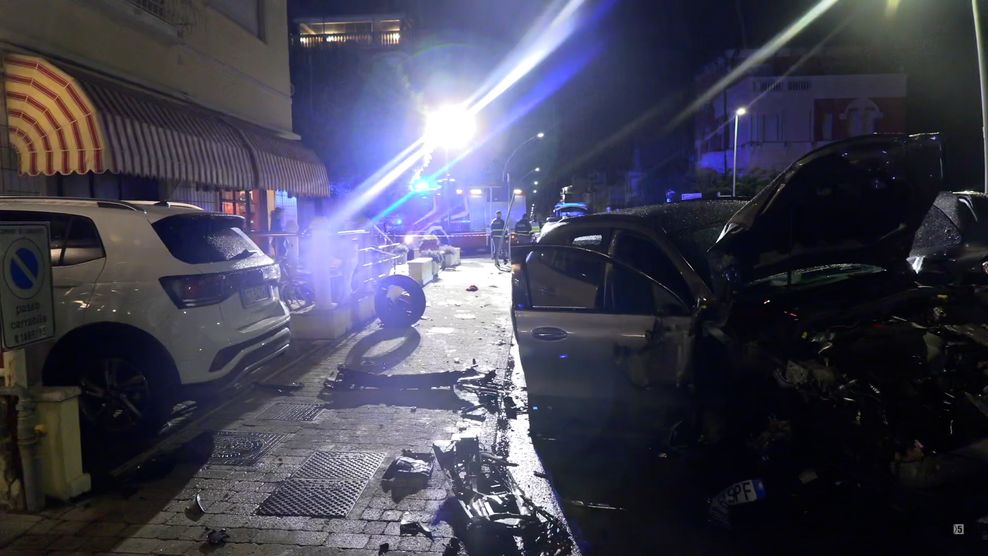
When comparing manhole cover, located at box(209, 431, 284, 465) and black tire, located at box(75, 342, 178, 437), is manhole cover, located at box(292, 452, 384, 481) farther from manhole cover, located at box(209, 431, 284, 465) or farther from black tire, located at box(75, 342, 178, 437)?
black tire, located at box(75, 342, 178, 437)

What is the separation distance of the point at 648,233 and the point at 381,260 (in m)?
7.44

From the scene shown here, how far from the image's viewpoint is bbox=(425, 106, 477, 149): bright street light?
24531 mm

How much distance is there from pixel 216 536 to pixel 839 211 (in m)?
4.40

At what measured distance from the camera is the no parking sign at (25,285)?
3.74 m

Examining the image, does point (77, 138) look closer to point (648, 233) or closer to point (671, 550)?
point (648, 233)

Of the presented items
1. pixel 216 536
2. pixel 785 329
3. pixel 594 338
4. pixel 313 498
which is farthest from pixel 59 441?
pixel 785 329

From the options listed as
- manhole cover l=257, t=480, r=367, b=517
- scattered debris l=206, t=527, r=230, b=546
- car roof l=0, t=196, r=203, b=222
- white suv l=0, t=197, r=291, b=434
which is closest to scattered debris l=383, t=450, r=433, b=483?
manhole cover l=257, t=480, r=367, b=517

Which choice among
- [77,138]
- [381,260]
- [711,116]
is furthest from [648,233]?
[711,116]

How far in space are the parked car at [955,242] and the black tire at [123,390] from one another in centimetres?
743

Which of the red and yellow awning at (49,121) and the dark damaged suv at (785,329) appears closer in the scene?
the dark damaged suv at (785,329)

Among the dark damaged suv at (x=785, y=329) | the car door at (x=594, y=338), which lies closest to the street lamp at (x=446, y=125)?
the dark damaged suv at (x=785, y=329)

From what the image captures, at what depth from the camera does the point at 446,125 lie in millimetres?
24578

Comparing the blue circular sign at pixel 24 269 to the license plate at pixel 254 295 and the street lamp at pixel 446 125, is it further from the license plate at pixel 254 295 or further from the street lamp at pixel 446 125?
the street lamp at pixel 446 125

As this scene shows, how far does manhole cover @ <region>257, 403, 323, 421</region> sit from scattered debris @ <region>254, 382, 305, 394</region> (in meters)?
0.46
